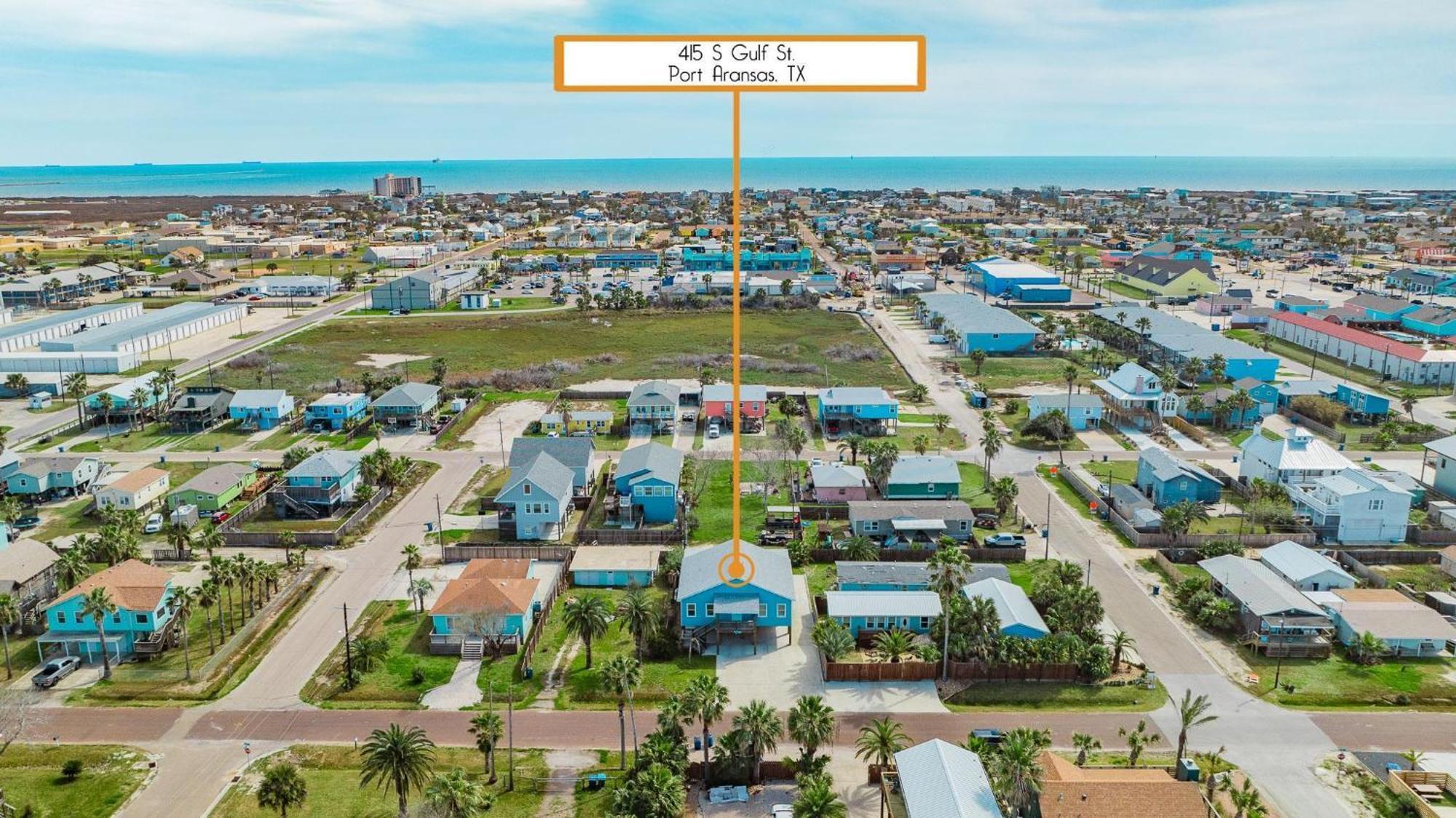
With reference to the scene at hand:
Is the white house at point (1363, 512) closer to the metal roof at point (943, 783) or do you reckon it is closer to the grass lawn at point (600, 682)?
the metal roof at point (943, 783)

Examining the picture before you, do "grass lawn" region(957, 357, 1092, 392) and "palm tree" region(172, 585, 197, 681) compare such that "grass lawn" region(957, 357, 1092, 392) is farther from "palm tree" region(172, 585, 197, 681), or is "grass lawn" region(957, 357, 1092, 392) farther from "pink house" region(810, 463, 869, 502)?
"palm tree" region(172, 585, 197, 681)

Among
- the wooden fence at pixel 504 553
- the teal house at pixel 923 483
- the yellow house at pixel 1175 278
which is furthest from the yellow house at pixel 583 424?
the yellow house at pixel 1175 278

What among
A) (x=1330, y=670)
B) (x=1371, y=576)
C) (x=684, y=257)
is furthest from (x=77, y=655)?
(x=684, y=257)

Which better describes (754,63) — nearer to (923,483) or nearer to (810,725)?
(810,725)

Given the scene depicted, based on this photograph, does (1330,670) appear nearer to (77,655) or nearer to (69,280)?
(77,655)

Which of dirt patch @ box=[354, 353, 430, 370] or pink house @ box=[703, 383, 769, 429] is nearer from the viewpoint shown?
pink house @ box=[703, 383, 769, 429]

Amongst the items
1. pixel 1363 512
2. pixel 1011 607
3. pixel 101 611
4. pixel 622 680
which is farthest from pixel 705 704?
pixel 1363 512

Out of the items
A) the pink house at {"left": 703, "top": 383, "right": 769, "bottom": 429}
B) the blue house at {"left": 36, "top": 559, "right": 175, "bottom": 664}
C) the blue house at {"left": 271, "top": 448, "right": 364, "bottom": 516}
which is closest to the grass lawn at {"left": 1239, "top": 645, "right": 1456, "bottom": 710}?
the pink house at {"left": 703, "top": 383, "right": 769, "bottom": 429}
